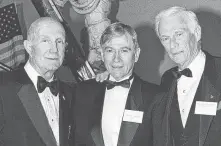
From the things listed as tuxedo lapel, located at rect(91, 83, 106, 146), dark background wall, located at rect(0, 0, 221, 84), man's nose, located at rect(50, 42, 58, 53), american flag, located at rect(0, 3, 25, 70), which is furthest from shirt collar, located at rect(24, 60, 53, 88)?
dark background wall, located at rect(0, 0, 221, 84)

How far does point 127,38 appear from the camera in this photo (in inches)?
124

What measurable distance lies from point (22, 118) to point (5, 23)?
2918mm

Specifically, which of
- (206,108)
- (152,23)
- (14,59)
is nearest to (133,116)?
(206,108)

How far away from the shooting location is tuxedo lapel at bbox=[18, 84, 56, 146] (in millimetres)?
2869

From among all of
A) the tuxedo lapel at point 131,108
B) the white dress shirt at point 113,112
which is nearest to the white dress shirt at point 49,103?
the white dress shirt at point 113,112

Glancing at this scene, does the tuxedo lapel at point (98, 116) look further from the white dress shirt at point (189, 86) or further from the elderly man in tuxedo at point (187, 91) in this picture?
the white dress shirt at point (189, 86)

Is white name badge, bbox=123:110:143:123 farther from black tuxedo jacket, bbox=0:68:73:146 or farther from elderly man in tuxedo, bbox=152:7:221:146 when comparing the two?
black tuxedo jacket, bbox=0:68:73:146

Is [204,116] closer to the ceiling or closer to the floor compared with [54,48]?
closer to the floor

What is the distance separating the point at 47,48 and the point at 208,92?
1.28 metres

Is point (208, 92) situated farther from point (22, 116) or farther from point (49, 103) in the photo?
point (22, 116)

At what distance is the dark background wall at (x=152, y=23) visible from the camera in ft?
16.6

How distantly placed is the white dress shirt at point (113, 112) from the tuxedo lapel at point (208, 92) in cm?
65

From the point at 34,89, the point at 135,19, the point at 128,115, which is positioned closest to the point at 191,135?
the point at 128,115

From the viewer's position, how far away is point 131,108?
3107mm
